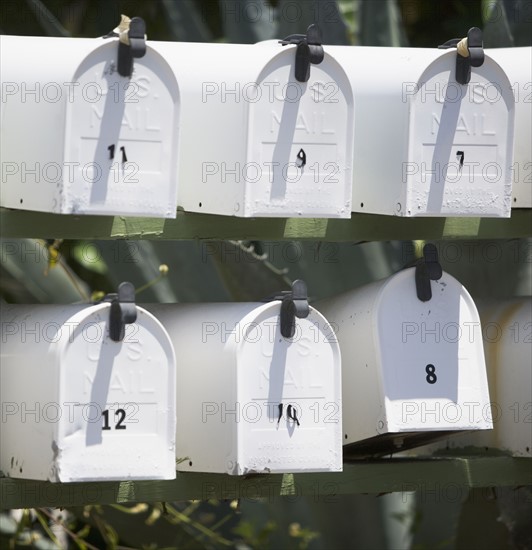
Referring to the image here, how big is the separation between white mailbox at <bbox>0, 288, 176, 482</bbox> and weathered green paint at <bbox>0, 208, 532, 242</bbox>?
0.52ft

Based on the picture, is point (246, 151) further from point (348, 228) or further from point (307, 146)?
point (348, 228)

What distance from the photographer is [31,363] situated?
2426mm

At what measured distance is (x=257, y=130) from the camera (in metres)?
2.46

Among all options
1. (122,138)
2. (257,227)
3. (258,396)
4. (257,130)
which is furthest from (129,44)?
(258,396)

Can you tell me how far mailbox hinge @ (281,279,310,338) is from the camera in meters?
2.49

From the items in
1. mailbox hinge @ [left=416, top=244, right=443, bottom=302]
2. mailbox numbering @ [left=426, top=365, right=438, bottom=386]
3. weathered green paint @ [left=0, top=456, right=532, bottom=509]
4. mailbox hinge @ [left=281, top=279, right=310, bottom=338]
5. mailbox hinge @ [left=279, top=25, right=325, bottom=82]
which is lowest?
weathered green paint @ [left=0, top=456, right=532, bottom=509]

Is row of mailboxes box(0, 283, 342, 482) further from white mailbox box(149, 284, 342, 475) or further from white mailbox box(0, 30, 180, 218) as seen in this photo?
white mailbox box(0, 30, 180, 218)

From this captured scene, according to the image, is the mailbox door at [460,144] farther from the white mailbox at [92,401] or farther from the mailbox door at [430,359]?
the white mailbox at [92,401]

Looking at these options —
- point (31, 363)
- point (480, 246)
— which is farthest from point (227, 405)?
point (480, 246)

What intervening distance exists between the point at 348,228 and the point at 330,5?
37.2 inches

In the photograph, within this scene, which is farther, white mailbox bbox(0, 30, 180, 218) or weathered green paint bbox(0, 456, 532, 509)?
weathered green paint bbox(0, 456, 532, 509)

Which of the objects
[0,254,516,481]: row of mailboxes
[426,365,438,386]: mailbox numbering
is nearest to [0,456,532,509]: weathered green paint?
[0,254,516,481]: row of mailboxes

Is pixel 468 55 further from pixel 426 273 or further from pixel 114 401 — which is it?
pixel 114 401

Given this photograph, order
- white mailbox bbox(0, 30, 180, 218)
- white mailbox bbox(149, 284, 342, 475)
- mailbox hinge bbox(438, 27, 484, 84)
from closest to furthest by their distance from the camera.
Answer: white mailbox bbox(0, 30, 180, 218)
white mailbox bbox(149, 284, 342, 475)
mailbox hinge bbox(438, 27, 484, 84)
